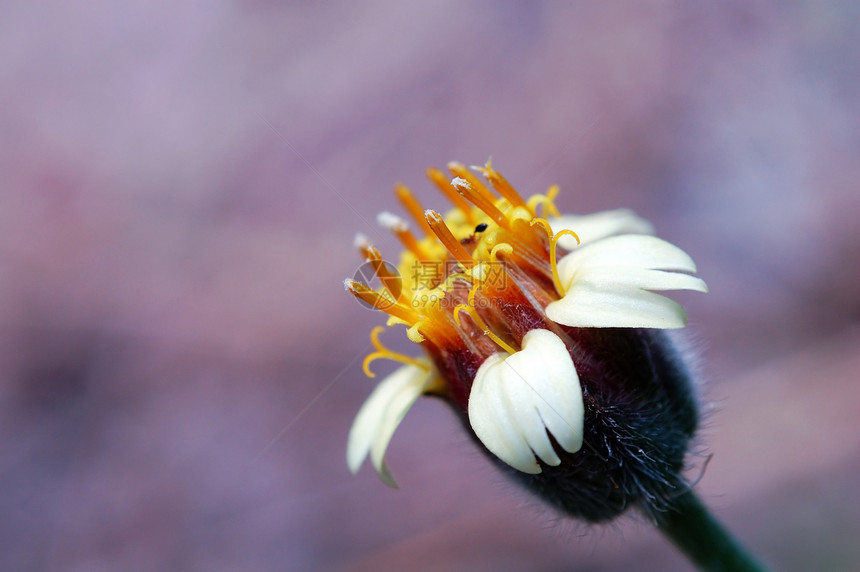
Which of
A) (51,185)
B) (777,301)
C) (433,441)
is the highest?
(51,185)

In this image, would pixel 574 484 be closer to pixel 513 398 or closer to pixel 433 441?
pixel 513 398

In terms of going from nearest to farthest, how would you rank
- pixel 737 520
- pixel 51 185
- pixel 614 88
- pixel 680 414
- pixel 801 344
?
pixel 680 414
pixel 737 520
pixel 801 344
pixel 614 88
pixel 51 185

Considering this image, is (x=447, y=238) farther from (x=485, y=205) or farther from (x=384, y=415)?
(x=384, y=415)

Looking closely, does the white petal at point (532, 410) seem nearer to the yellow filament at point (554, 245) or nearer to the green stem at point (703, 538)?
the yellow filament at point (554, 245)

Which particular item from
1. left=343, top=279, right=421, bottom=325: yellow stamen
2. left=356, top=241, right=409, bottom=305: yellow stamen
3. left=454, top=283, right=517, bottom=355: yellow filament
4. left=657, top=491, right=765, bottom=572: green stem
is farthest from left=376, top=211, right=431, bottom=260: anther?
left=657, top=491, right=765, bottom=572: green stem


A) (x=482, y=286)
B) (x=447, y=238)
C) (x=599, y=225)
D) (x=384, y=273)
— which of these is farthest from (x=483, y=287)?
(x=599, y=225)

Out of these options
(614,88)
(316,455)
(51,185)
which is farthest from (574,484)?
(51,185)
